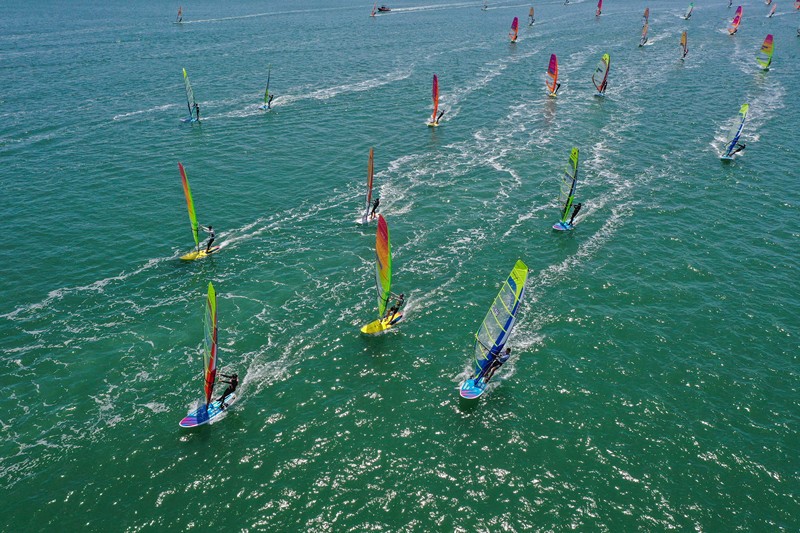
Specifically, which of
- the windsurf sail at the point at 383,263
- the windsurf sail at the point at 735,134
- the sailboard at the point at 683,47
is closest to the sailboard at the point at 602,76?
the windsurf sail at the point at 735,134

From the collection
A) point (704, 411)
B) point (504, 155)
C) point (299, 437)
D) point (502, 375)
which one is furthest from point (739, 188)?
point (299, 437)

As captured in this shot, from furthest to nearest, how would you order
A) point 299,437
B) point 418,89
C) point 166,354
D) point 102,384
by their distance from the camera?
point 418,89
point 166,354
point 102,384
point 299,437

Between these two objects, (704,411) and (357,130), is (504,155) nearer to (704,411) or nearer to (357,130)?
(357,130)

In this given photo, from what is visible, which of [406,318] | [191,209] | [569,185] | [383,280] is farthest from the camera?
[569,185]

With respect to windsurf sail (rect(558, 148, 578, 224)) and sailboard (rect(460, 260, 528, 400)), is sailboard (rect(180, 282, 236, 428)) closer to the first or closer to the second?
sailboard (rect(460, 260, 528, 400))

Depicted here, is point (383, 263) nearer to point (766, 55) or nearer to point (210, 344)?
point (210, 344)

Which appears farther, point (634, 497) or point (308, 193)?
point (308, 193)

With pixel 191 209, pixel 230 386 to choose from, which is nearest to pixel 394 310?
pixel 230 386
